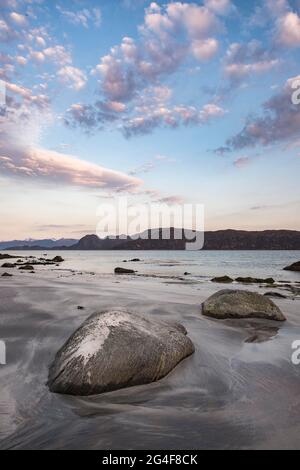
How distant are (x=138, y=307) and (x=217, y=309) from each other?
238 cm

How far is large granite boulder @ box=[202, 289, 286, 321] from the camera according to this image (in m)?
7.99

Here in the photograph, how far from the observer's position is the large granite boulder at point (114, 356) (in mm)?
3770

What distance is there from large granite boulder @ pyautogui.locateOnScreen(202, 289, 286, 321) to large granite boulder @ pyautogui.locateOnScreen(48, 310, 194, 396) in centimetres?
327

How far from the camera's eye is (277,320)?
7941 millimetres

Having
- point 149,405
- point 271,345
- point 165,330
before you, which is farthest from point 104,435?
point 271,345

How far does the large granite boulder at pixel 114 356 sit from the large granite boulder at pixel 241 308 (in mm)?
3271

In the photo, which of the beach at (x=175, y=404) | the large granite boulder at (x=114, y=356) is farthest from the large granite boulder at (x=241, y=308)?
the large granite boulder at (x=114, y=356)

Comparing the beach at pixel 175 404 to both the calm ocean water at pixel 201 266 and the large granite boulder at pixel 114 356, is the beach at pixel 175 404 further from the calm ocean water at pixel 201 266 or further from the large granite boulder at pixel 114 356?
the calm ocean water at pixel 201 266

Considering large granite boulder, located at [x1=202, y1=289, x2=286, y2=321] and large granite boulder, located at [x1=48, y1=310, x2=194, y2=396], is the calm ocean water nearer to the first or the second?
large granite boulder, located at [x1=202, y1=289, x2=286, y2=321]

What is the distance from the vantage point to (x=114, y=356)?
4051 millimetres

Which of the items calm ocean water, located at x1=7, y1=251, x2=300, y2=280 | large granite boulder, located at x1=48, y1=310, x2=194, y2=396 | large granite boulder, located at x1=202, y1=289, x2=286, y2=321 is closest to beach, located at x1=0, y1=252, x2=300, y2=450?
large granite boulder, located at x1=48, y1=310, x2=194, y2=396

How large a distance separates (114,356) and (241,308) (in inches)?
197

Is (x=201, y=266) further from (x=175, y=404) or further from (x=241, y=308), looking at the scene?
(x=175, y=404)

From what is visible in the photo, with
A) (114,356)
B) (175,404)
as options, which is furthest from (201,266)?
(175,404)
